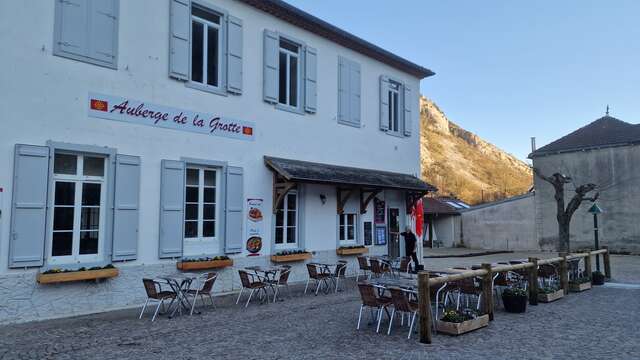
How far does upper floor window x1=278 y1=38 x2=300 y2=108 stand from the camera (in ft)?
36.9

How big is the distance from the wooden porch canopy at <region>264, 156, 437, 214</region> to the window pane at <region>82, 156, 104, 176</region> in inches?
136

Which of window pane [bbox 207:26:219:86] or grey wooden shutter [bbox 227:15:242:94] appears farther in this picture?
grey wooden shutter [bbox 227:15:242:94]

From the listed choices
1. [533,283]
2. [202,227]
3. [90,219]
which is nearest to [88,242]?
[90,219]

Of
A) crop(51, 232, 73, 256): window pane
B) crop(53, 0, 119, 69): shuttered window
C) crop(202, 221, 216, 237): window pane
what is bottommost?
crop(51, 232, 73, 256): window pane

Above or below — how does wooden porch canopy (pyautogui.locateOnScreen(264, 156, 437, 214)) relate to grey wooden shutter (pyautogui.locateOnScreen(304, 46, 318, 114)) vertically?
A: below

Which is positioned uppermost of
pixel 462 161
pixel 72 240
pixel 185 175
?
pixel 462 161

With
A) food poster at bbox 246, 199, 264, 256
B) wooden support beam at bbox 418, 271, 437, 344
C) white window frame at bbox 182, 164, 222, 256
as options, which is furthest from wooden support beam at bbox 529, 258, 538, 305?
white window frame at bbox 182, 164, 222, 256

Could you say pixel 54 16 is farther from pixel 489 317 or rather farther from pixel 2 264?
pixel 489 317

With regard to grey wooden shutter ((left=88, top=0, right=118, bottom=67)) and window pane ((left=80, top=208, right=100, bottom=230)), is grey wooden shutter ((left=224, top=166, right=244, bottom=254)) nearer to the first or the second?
window pane ((left=80, top=208, right=100, bottom=230))

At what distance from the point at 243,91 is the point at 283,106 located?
1198 millimetres

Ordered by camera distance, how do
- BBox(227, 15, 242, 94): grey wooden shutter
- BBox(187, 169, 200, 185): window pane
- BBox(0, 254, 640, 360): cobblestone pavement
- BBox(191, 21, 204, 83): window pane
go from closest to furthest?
BBox(0, 254, 640, 360): cobblestone pavement < BBox(187, 169, 200, 185): window pane < BBox(191, 21, 204, 83): window pane < BBox(227, 15, 242, 94): grey wooden shutter

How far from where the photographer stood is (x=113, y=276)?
7688 mm

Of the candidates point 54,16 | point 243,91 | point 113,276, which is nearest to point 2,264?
point 113,276

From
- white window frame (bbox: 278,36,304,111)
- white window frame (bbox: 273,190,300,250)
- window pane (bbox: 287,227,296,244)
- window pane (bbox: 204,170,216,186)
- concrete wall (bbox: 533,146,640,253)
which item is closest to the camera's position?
window pane (bbox: 204,170,216,186)
